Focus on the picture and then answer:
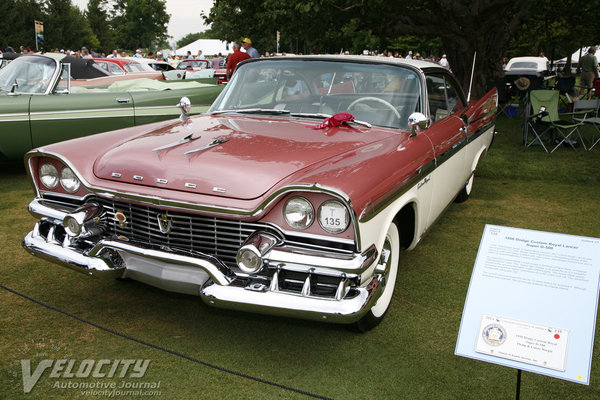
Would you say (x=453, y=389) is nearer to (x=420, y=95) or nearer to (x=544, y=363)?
(x=544, y=363)

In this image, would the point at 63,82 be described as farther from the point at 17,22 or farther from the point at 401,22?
the point at 17,22

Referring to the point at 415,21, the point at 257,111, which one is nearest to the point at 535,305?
the point at 257,111

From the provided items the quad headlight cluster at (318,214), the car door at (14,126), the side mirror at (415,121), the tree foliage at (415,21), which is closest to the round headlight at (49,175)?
the quad headlight cluster at (318,214)

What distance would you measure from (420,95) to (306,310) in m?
2.07

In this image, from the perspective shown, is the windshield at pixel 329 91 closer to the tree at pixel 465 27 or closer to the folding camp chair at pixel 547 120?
the folding camp chair at pixel 547 120

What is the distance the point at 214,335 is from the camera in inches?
122

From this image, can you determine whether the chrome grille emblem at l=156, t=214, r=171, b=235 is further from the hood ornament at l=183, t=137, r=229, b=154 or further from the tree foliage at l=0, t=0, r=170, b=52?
the tree foliage at l=0, t=0, r=170, b=52

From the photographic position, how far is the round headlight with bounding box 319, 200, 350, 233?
252cm

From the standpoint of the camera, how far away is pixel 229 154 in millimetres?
2932

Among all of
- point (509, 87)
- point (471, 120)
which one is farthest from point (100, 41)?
point (471, 120)

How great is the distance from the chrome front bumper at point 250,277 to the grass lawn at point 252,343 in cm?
42

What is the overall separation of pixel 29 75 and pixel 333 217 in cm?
564

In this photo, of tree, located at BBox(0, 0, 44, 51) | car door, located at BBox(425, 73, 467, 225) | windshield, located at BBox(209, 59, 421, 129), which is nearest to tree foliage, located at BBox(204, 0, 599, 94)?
car door, located at BBox(425, 73, 467, 225)

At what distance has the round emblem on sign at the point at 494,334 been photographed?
83.0 inches
